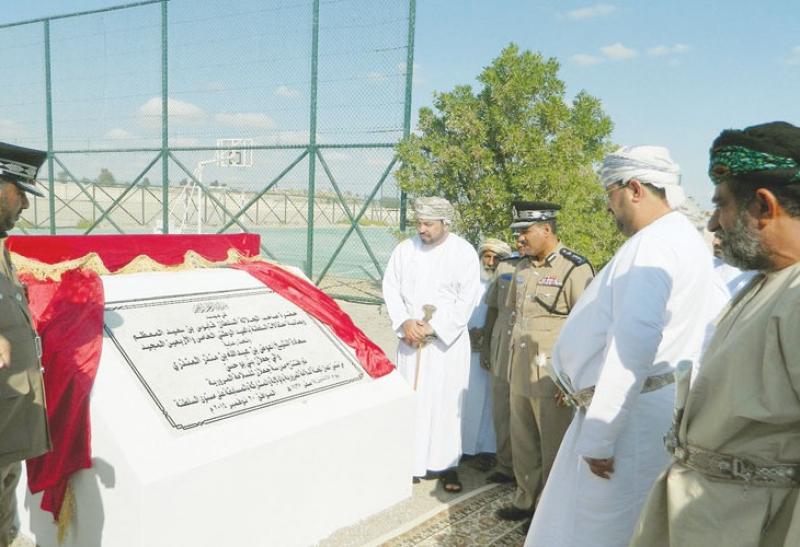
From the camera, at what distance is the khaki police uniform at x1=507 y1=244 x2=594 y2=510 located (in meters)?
3.36

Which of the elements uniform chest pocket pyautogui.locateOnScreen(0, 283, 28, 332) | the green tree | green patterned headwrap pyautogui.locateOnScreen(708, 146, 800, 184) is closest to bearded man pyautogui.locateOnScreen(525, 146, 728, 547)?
green patterned headwrap pyautogui.locateOnScreen(708, 146, 800, 184)

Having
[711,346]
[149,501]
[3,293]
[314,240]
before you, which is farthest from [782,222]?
[314,240]

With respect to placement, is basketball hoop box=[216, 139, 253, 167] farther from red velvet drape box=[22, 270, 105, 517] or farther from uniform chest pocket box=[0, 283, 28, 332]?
uniform chest pocket box=[0, 283, 28, 332]

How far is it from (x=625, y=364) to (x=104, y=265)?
2827 millimetres

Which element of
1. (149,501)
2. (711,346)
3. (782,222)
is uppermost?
(782,222)

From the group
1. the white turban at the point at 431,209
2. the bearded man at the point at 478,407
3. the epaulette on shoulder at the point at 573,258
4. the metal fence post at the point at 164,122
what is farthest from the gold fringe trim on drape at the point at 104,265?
the metal fence post at the point at 164,122

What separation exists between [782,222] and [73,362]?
2.68m

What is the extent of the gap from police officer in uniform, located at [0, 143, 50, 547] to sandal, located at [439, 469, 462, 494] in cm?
243

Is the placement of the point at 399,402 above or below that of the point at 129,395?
below

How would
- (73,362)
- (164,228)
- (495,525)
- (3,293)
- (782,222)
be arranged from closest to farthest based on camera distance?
(782,222), (3,293), (73,362), (495,525), (164,228)

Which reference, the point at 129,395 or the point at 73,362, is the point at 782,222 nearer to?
the point at 129,395

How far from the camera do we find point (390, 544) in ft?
10.2

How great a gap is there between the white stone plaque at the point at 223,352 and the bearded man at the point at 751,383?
6.57ft

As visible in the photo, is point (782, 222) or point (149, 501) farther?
point (149, 501)
